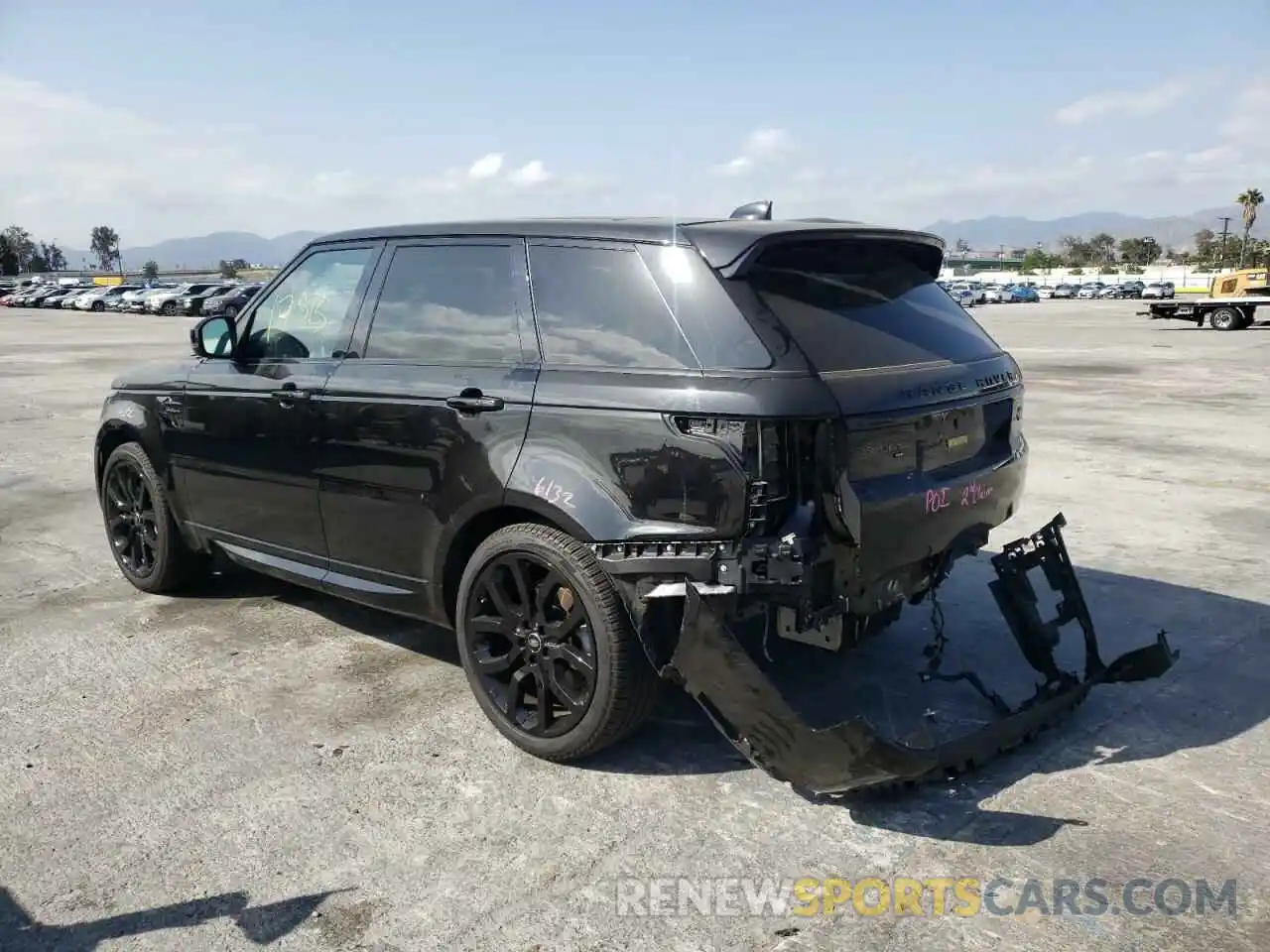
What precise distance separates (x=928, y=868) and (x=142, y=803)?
2.50m

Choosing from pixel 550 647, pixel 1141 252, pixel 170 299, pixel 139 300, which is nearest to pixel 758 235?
pixel 550 647

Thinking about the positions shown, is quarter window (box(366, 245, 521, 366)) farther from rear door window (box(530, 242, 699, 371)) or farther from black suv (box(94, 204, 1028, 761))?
rear door window (box(530, 242, 699, 371))

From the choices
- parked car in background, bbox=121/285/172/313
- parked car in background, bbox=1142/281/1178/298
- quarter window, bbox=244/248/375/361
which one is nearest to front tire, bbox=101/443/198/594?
quarter window, bbox=244/248/375/361

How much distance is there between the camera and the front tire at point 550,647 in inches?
131

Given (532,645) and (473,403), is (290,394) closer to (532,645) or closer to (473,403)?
(473,403)

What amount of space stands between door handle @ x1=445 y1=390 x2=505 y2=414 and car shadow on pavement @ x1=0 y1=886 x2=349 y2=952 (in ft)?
5.40

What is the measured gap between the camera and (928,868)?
2.93 metres

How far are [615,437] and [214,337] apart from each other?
2653 mm

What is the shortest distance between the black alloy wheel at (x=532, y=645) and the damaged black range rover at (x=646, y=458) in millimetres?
11

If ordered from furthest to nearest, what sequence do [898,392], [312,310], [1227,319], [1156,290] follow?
1. [1156,290]
2. [1227,319]
3. [312,310]
4. [898,392]

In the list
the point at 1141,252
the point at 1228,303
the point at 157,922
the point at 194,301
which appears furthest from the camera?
the point at 1141,252

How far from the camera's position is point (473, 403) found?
3680 millimetres

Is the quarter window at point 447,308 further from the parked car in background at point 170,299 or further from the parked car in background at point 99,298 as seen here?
the parked car in background at point 99,298

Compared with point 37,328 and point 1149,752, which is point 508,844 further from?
point 37,328
